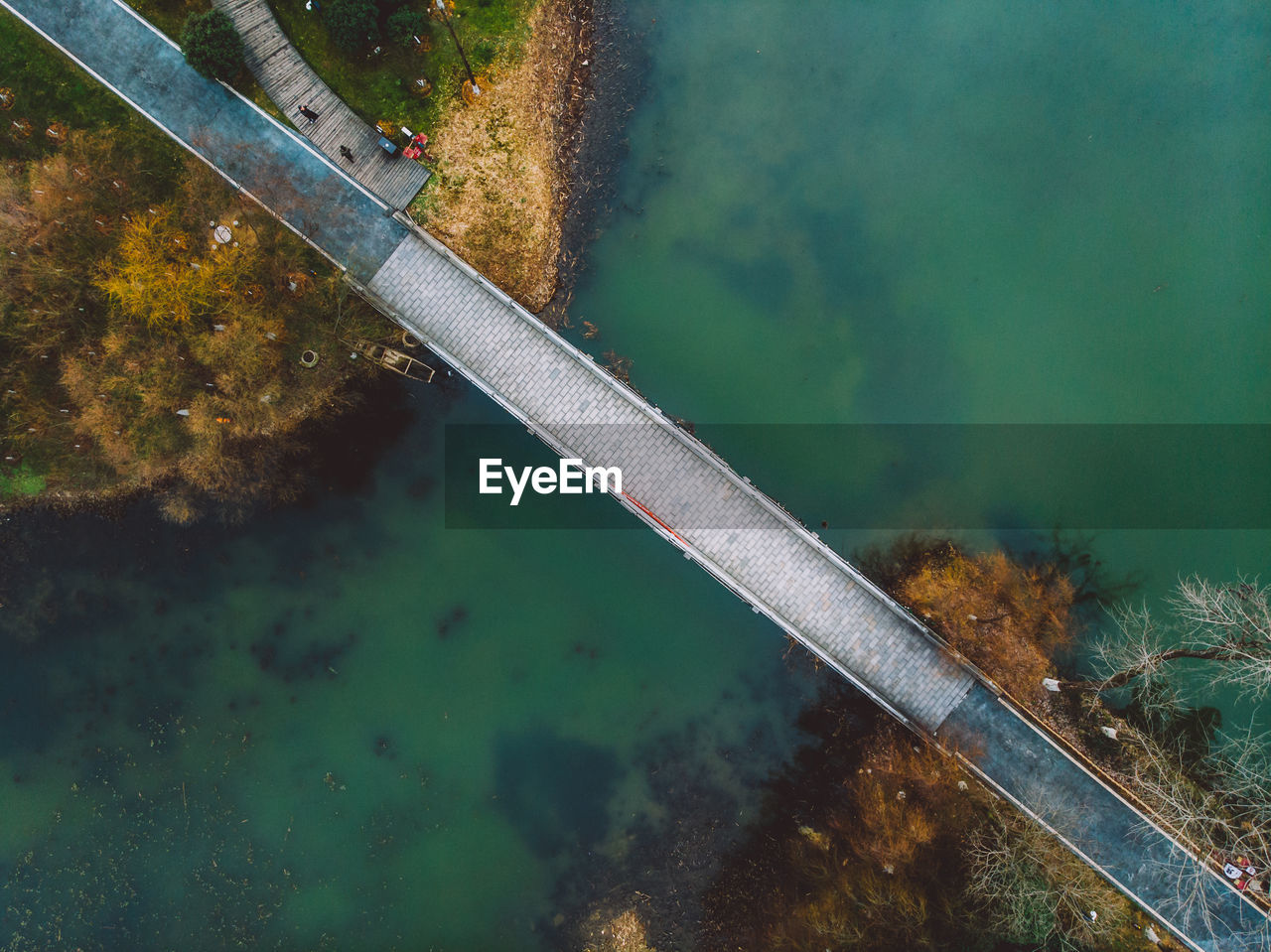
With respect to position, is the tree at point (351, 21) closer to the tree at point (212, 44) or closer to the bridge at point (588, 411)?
the tree at point (212, 44)

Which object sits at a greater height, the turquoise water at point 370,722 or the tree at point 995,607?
the tree at point 995,607

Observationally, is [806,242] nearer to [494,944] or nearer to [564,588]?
[564,588]

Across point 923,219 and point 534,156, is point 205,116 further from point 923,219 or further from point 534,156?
point 923,219

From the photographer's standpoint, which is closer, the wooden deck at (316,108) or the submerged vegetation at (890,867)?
the submerged vegetation at (890,867)

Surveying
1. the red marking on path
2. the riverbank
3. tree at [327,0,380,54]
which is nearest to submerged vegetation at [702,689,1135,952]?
the red marking on path

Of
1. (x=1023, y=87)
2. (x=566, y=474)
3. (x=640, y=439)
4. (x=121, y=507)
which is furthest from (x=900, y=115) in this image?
(x=121, y=507)

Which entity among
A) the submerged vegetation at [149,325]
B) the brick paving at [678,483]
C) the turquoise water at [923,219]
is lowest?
the submerged vegetation at [149,325]

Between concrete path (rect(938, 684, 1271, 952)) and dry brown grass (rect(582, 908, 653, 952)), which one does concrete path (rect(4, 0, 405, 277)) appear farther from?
concrete path (rect(938, 684, 1271, 952))

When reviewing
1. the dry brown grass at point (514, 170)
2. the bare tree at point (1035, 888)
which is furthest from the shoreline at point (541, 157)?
the bare tree at point (1035, 888)

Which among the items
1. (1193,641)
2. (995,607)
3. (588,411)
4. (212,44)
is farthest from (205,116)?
(1193,641)
